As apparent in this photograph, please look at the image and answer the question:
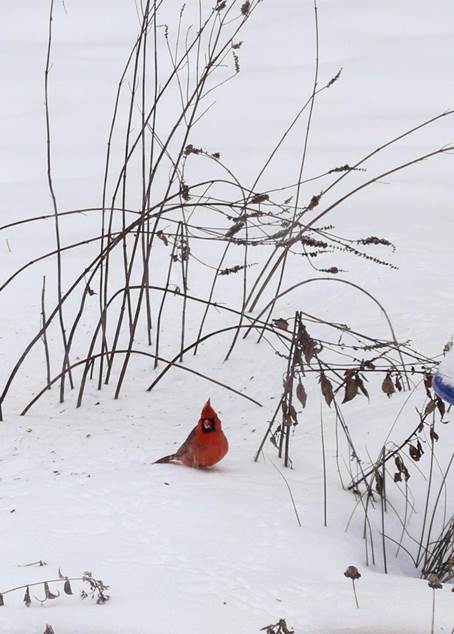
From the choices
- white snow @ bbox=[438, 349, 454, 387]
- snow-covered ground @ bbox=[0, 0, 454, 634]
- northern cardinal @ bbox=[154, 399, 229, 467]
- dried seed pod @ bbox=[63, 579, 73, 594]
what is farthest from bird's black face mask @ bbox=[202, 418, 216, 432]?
white snow @ bbox=[438, 349, 454, 387]

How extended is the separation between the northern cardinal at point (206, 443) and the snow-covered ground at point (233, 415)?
4 centimetres

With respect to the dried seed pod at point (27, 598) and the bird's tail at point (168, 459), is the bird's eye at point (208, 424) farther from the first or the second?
the dried seed pod at point (27, 598)

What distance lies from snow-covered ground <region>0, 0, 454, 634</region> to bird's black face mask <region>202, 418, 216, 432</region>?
12 cm

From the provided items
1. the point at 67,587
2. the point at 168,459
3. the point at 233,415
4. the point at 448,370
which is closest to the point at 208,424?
the point at 168,459

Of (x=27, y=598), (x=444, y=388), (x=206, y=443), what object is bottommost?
(x=27, y=598)

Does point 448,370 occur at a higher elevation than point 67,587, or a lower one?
higher

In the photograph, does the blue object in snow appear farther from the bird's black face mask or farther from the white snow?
the bird's black face mask

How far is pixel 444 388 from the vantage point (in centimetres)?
184

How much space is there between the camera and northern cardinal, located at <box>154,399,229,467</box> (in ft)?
8.65

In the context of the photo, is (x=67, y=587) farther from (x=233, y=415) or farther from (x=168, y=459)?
(x=233, y=415)

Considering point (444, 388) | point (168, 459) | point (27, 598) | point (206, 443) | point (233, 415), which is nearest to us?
point (444, 388)

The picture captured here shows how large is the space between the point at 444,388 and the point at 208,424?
3.04 feet

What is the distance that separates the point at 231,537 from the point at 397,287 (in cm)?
183

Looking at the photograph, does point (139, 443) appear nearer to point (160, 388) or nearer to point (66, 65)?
point (160, 388)
